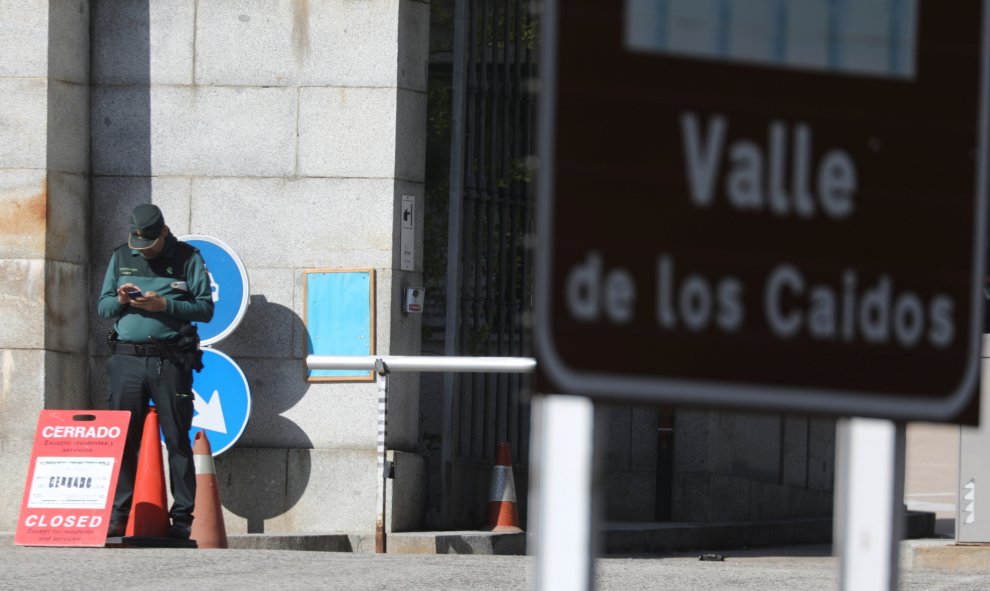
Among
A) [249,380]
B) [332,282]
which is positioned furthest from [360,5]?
[249,380]

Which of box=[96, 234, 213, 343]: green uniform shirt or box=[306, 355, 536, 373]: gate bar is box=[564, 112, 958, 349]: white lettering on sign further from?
box=[96, 234, 213, 343]: green uniform shirt

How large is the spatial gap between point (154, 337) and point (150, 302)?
0.21 metres

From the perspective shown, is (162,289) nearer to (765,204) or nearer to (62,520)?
(62,520)

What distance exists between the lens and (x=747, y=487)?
14.5m

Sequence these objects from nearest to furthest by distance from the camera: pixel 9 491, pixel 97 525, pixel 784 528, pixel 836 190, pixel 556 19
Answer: pixel 556 19 < pixel 836 190 < pixel 97 525 < pixel 9 491 < pixel 784 528

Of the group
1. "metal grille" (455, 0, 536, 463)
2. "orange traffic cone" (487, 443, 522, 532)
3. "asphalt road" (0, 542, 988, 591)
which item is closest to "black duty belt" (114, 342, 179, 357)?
"asphalt road" (0, 542, 988, 591)

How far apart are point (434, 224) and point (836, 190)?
10.1 metres

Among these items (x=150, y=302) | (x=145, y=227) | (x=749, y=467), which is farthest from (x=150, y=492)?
(x=749, y=467)

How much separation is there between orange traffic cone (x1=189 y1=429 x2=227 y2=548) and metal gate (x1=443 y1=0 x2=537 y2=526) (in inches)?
73.3

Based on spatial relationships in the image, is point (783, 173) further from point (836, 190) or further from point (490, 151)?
point (490, 151)

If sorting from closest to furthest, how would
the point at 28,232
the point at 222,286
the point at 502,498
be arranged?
1. the point at 28,232
2. the point at 222,286
3. the point at 502,498

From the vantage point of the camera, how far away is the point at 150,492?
9.79 m

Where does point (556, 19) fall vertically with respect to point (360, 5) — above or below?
below

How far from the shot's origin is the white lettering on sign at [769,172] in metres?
2.24
